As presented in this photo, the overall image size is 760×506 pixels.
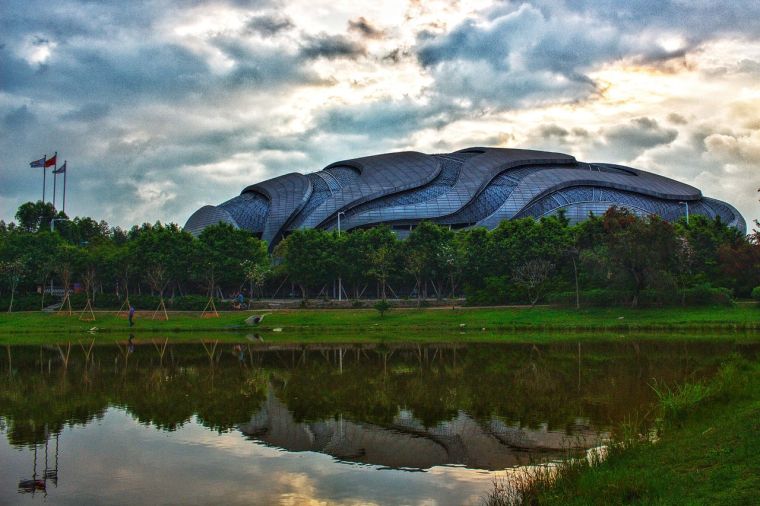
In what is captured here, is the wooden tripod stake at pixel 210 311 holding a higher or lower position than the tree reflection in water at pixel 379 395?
higher

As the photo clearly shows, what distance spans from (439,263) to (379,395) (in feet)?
153

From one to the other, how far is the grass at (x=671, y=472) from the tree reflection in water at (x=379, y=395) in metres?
1.59

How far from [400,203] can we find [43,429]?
78.0 m

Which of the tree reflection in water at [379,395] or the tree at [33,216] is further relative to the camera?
the tree at [33,216]

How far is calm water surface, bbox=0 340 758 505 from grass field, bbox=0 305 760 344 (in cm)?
1435

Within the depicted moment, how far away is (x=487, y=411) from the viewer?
16.6m


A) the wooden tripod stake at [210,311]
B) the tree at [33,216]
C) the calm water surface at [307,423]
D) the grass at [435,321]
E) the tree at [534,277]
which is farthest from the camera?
the tree at [33,216]

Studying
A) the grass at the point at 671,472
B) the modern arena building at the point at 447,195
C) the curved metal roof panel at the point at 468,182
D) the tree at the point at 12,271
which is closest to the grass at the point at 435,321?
the tree at the point at 12,271

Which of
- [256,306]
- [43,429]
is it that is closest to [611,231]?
[256,306]

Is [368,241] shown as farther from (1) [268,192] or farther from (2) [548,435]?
(2) [548,435]

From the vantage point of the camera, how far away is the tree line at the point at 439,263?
168 feet

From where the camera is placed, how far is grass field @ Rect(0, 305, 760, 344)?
42.5 meters

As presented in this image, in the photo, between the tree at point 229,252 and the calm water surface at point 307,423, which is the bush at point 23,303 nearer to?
the tree at point 229,252

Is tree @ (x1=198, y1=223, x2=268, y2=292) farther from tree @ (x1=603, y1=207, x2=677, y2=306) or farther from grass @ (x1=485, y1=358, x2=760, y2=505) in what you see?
grass @ (x1=485, y1=358, x2=760, y2=505)
